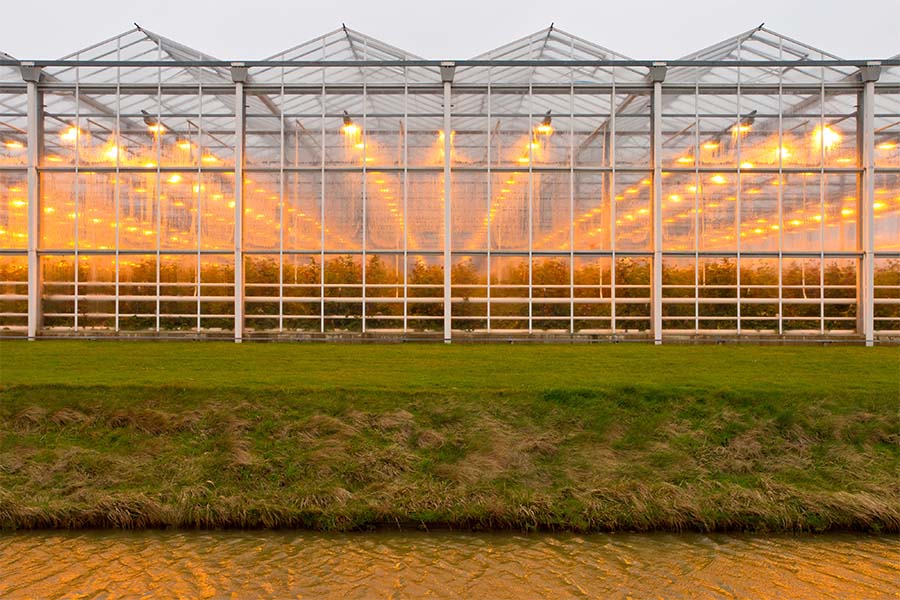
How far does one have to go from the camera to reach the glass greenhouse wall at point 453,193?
24.7 m

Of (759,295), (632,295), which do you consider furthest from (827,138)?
(632,295)

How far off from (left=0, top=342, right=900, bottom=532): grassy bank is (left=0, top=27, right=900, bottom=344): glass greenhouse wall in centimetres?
718

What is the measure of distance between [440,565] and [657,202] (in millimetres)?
18727

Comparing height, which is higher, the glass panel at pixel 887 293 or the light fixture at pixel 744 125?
the light fixture at pixel 744 125

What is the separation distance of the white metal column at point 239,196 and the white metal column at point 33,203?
760 cm

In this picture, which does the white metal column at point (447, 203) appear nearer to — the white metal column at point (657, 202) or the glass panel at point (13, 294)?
the white metal column at point (657, 202)

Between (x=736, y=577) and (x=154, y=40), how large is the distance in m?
26.5

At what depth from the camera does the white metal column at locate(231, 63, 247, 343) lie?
80.9 ft

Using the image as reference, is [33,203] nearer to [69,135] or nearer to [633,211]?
[69,135]

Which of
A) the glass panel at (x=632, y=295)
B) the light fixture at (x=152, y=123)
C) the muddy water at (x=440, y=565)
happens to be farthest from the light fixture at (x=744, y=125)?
the light fixture at (x=152, y=123)

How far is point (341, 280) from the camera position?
81.8ft

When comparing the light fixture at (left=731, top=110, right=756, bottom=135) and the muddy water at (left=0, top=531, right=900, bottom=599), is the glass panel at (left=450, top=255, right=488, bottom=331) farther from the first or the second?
the muddy water at (left=0, top=531, right=900, bottom=599)

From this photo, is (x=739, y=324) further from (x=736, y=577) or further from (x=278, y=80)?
(x=278, y=80)

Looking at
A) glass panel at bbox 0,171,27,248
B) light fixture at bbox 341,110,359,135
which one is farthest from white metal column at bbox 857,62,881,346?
glass panel at bbox 0,171,27,248
